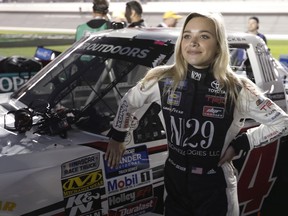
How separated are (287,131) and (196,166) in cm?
46

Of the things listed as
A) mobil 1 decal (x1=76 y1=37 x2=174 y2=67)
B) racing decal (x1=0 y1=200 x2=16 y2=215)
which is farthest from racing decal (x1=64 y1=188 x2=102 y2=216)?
mobil 1 decal (x1=76 y1=37 x2=174 y2=67)

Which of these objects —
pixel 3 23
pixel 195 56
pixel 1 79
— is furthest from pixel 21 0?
pixel 195 56

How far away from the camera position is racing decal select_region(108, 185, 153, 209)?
7.37ft

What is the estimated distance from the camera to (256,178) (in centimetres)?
288

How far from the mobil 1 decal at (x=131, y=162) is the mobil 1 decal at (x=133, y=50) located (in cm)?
61

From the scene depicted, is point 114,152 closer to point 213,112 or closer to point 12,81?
point 213,112

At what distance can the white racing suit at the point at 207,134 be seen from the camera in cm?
190

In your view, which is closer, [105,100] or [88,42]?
[105,100]

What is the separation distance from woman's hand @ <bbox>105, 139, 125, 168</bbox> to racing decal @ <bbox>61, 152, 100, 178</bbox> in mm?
61

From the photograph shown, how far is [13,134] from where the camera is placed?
2385 millimetres

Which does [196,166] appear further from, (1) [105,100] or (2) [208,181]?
(1) [105,100]

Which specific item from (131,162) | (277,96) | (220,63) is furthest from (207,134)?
(277,96)

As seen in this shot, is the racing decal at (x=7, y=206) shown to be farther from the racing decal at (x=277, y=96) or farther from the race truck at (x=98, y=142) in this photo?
the racing decal at (x=277, y=96)

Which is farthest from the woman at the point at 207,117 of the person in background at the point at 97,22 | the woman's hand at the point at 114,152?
the person in background at the point at 97,22
